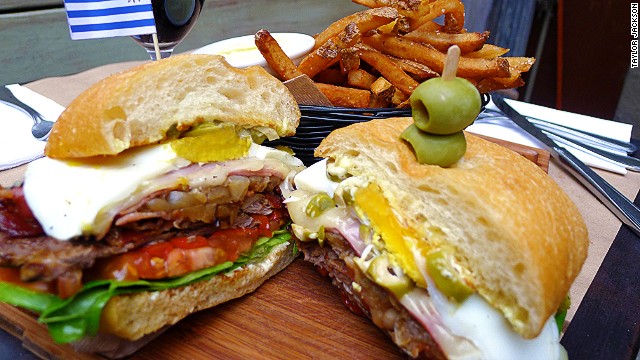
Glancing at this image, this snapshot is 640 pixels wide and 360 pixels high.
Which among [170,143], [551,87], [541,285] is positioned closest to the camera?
[541,285]

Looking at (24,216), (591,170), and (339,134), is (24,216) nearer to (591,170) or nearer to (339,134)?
(339,134)

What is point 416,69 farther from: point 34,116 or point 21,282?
point 34,116

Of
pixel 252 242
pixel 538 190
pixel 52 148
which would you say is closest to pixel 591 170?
pixel 538 190

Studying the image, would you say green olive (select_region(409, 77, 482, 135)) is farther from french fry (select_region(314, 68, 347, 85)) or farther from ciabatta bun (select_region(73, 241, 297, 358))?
french fry (select_region(314, 68, 347, 85))

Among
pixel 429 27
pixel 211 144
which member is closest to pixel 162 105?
pixel 211 144

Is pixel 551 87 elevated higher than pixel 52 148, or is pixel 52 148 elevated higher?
pixel 52 148

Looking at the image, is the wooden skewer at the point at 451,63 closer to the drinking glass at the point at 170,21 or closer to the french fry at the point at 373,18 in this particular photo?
the french fry at the point at 373,18

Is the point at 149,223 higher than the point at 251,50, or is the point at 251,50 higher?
the point at 251,50
